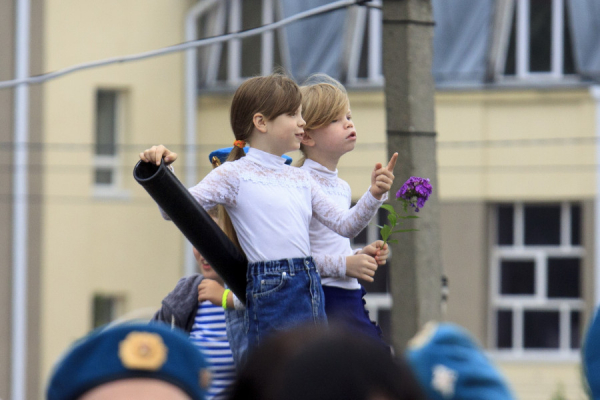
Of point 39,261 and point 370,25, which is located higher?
point 370,25

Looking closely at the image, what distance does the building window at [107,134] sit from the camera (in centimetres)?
1582

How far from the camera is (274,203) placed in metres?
3.24

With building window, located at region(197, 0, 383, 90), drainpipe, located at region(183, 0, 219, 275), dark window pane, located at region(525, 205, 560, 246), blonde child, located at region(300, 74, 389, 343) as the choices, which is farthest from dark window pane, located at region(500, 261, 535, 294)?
blonde child, located at region(300, 74, 389, 343)

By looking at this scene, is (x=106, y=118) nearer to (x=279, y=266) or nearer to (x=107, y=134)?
(x=107, y=134)

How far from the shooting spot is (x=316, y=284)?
3.19 m

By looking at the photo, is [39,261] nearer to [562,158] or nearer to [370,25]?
[370,25]

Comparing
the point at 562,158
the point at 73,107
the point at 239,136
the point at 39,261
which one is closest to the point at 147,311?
the point at 39,261

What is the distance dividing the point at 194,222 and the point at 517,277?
12.6m

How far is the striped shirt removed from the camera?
3.75 m

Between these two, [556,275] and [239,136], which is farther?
[556,275]

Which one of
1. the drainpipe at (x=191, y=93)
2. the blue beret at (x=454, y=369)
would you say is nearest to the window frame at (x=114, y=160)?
the drainpipe at (x=191, y=93)

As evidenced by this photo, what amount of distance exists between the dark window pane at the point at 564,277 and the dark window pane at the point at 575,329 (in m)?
0.27

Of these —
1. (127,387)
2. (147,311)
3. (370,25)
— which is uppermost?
(370,25)

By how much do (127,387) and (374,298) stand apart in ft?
45.8
